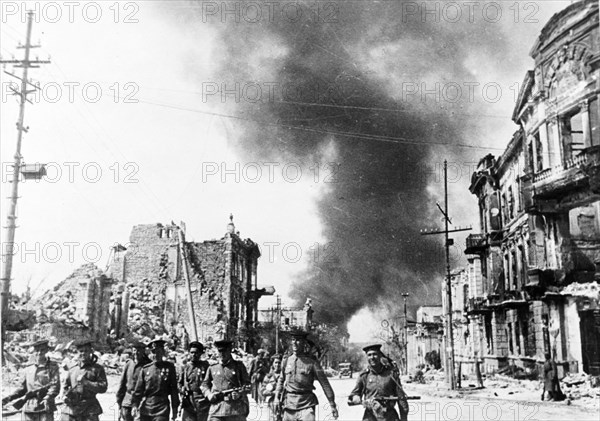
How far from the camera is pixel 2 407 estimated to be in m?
9.72

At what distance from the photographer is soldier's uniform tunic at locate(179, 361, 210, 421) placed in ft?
25.9

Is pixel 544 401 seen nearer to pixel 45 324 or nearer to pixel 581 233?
pixel 581 233

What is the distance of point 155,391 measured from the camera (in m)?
7.23

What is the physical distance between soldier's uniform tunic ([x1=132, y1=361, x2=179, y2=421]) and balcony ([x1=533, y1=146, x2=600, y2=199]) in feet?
20.5

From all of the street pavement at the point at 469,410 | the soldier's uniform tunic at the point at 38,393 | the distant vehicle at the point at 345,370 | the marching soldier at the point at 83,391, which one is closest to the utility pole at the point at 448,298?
the street pavement at the point at 469,410

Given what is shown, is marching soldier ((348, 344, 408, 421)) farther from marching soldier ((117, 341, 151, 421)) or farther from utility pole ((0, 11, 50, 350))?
utility pole ((0, 11, 50, 350))

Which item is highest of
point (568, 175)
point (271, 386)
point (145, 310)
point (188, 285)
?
point (568, 175)

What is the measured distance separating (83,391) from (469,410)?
6.11 metres

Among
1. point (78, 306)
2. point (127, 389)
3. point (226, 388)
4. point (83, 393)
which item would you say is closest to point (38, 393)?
point (83, 393)

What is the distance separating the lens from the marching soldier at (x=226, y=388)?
6826 mm

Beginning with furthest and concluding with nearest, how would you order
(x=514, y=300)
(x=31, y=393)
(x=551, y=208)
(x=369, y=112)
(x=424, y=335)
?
(x=424, y=335)
(x=369, y=112)
(x=514, y=300)
(x=551, y=208)
(x=31, y=393)

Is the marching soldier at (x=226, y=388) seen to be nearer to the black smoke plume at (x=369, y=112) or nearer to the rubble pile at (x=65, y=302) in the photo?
the black smoke plume at (x=369, y=112)

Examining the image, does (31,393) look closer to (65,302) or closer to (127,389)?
(127,389)

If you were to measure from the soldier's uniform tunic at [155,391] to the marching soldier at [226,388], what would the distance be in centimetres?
56
